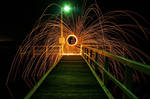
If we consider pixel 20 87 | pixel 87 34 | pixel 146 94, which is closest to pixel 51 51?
pixel 87 34

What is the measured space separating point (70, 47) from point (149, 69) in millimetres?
13834

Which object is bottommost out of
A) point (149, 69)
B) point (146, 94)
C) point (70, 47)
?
point (146, 94)

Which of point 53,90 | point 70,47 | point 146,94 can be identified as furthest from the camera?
point 70,47

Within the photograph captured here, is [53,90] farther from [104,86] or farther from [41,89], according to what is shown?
[104,86]

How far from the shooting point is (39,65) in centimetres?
2138

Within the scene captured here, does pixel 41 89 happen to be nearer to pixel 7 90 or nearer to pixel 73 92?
pixel 73 92

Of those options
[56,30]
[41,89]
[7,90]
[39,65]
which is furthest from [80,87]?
[39,65]

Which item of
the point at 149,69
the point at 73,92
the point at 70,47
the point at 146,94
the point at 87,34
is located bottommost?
the point at 146,94

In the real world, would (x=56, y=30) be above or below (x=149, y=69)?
above

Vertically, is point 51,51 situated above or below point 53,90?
above

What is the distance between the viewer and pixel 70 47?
50.4 feet

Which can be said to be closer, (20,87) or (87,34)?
(20,87)

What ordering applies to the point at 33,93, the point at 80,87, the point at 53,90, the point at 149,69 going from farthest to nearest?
the point at 80,87 → the point at 53,90 → the point at 33,93 → the point at 149,69

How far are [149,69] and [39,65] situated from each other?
20.9 meters
